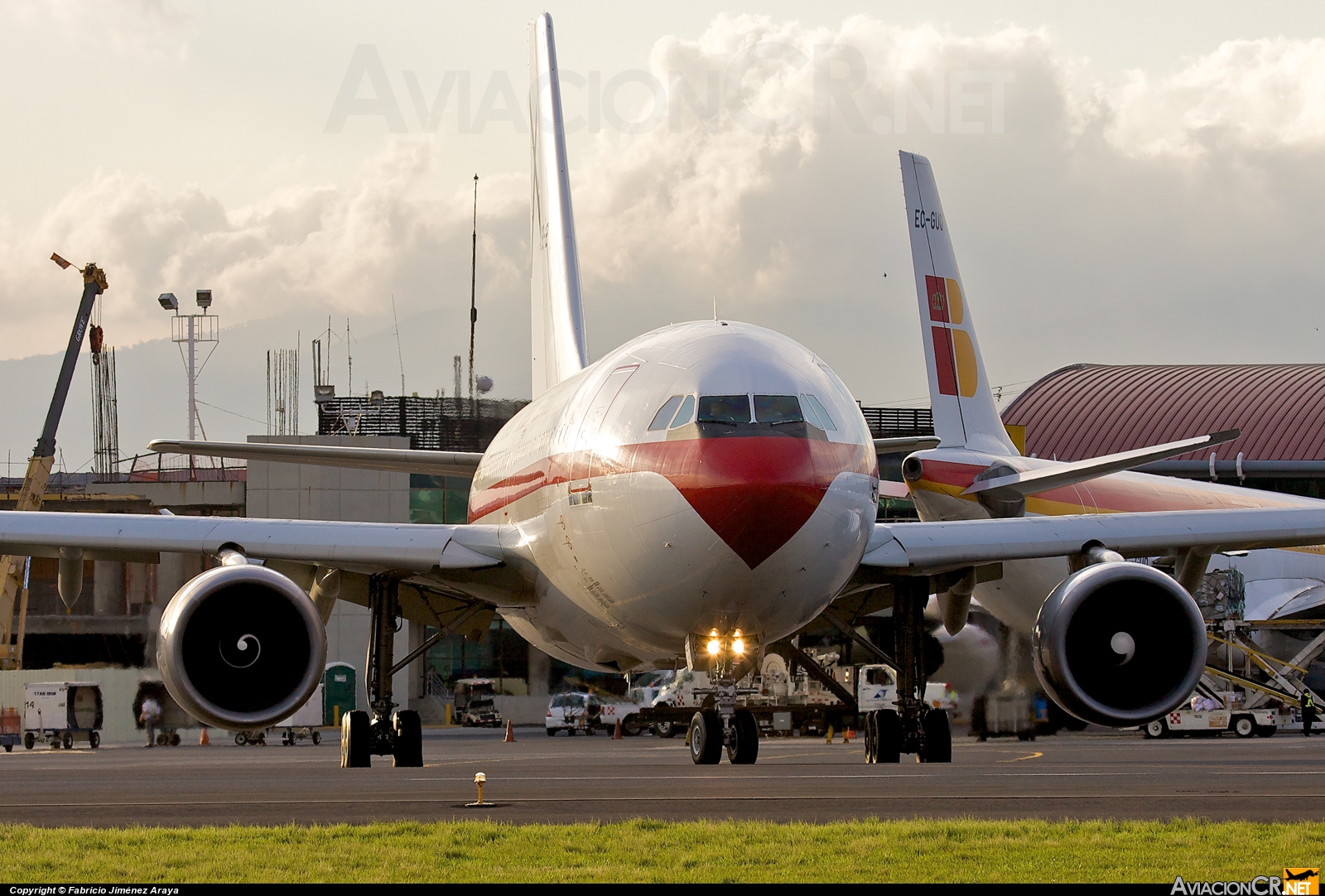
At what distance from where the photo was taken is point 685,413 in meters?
13.8

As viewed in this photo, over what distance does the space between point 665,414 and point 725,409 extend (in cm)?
63

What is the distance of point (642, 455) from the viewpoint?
547 inches

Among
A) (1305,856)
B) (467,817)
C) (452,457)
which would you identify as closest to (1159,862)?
(1305,856)

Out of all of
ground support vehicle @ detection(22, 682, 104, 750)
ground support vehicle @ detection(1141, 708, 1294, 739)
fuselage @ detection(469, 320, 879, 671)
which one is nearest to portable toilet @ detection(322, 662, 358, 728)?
ground support vehicle @ detection(22, 682, 104, 750)

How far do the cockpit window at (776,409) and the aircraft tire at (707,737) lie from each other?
518 cm

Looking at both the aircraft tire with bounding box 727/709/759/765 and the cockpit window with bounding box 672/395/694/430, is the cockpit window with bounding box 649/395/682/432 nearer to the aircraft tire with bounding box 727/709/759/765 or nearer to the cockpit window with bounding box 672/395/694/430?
the cockpit window with bounding box 672/395/694/430

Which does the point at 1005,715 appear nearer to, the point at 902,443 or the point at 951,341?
the point at 951,341

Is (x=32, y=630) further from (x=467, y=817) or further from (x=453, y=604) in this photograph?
(x=467, y=817)

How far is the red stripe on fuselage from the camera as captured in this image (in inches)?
513

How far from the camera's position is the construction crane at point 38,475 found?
59.4m

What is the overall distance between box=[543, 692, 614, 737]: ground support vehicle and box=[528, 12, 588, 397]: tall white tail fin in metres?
22.2

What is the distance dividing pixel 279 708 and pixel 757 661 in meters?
4.84

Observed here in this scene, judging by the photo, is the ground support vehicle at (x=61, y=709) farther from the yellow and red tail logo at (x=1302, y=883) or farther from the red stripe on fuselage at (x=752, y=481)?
the yellow and red tail logo at (x=1302, y=883)

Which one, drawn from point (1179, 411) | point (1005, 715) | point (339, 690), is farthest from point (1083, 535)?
point (1179, 411)
